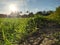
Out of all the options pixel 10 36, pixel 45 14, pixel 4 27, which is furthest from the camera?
pixel 45 14

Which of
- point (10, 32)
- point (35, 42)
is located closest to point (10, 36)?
point (10, 32)

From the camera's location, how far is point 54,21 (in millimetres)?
4992

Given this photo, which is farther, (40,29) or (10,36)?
(40,29)

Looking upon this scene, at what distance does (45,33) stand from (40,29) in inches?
12.1

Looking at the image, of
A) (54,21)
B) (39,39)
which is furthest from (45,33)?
(54,21)

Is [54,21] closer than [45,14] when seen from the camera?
Yes

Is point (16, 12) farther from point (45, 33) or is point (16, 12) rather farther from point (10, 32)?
point (45, 33)

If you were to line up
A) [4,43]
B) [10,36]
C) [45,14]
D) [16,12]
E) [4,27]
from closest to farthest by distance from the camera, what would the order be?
1. [4,43]
2. [10,36]
3. [4,27]
4. [16,12]
5. [45,14]

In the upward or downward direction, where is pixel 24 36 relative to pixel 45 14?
downward

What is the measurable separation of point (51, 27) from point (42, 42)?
849mm

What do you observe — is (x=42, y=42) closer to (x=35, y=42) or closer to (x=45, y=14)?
(x=35, y=42)

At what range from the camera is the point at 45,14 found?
17.7ft

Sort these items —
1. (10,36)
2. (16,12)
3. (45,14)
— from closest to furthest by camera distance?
(10,36)
(16,12)
(45,14)

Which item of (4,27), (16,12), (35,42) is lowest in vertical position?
(35,42)
